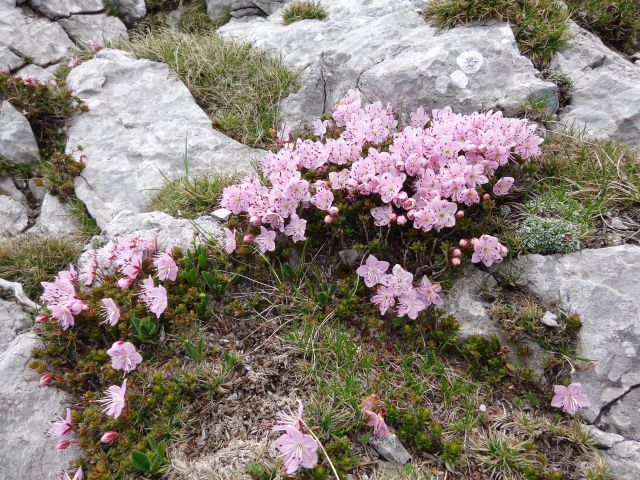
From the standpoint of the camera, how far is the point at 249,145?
540 centimetres

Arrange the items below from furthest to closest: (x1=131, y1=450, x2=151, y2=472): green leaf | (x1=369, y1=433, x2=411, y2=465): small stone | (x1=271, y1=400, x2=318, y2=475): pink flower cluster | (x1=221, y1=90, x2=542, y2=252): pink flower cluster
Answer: (x1=221, y1=90, x2=542, y2=252): pink flower cluster, (x1=369, y1=433, x2=411, y2=465): small stone, (x1=131, y1=450, x2=151, y2=472): green leaf, (x1=271, y1=400, x2=318, y2=475): pink flower cluster

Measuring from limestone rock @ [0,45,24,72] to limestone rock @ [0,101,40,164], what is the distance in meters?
1.52

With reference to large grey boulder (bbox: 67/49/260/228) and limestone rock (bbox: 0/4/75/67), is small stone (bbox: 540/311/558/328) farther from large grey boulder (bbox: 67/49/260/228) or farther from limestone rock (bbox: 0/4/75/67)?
limestone rock (bbox: 0/4/75/67)

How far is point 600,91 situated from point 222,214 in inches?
159

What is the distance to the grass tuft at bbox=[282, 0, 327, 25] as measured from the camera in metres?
6.87

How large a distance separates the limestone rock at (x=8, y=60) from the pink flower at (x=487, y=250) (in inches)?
278

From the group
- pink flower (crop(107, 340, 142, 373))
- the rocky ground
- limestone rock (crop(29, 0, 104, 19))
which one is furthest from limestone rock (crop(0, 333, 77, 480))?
limestone rock (crop(29, 0, 104, 19))

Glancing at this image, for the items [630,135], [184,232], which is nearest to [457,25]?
[630,135]

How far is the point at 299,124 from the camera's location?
5570 millimetres

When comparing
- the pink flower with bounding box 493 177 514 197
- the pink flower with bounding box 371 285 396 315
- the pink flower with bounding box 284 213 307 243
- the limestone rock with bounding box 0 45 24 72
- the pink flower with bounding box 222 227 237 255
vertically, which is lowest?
the pink flower with bounding box 371 285 396 315

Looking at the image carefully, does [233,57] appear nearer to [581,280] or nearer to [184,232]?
[184,232]

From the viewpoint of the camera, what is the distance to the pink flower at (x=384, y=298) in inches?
128

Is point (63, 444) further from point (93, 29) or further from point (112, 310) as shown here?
point (93, 29)

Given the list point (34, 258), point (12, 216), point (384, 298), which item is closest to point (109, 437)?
point (384, 298)
